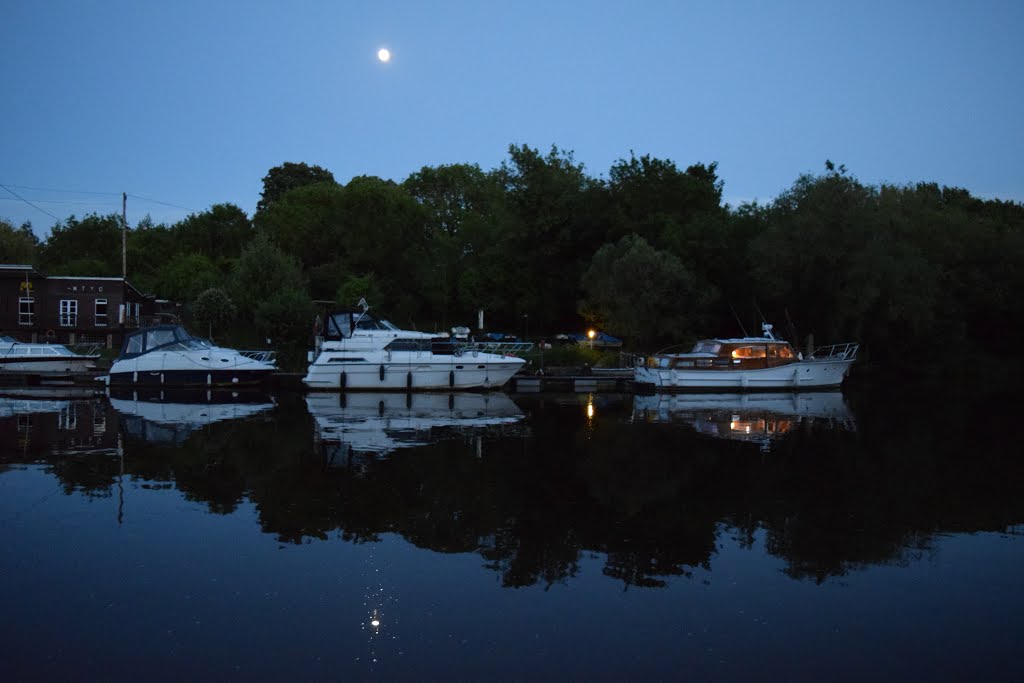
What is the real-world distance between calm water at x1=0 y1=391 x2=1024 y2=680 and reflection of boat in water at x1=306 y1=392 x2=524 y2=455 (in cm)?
42

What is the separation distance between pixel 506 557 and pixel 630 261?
2982 centimetres

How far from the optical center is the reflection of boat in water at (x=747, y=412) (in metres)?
21.5

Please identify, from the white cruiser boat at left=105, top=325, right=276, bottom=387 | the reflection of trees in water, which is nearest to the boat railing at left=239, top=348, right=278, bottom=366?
the white cruiser boat at left=105, top=325, right=276, bottom=387

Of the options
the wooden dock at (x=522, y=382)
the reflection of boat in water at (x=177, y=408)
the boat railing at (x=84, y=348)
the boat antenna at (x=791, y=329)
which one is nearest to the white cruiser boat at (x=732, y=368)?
the wooden dock at (x=522, y=382)

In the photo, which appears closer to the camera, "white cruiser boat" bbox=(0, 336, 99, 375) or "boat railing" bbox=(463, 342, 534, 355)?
"white cruiser boat" bbox=(0, 336, 99, 375)

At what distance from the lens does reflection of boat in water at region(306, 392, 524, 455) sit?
1875 cm

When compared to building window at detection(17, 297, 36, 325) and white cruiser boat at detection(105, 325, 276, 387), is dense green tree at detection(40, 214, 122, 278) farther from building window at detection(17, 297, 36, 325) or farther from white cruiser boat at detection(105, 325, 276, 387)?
white cruiser boat at detection(105, 325, 276, 387)

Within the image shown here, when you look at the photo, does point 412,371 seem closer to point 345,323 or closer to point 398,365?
point 398,365

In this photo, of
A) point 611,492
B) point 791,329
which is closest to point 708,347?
point 791,329

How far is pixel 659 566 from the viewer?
31.2 feet

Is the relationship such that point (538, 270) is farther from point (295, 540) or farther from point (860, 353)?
point (295, 540)

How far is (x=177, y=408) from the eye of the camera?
2567cm

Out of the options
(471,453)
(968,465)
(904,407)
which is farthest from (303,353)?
(968,465)

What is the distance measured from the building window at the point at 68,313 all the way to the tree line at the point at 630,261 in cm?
653
